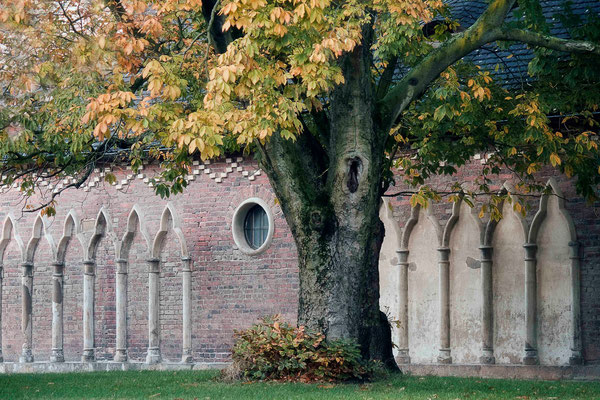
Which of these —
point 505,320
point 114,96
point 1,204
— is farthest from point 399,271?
point 1,204

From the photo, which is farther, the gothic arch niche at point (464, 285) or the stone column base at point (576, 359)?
the gothic arch niche at point (464, 285)

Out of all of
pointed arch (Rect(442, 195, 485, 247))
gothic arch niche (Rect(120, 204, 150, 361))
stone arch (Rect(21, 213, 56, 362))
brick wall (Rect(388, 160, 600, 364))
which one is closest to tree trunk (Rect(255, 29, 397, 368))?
brick wall (Rect(388, 160, 600, 364))

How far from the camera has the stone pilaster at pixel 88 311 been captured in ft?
79.3

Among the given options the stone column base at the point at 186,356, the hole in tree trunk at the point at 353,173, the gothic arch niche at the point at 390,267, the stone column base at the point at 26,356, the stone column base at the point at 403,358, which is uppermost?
the hole in tree trunk at the point at 353,173

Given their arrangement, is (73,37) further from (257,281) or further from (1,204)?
(1,204)

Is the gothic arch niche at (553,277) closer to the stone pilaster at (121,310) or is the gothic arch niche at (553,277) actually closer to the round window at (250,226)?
the round window at (250,226)

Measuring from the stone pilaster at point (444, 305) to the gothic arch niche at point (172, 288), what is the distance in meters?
5.53

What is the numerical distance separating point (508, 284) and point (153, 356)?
772 cm

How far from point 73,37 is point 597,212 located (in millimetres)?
8700

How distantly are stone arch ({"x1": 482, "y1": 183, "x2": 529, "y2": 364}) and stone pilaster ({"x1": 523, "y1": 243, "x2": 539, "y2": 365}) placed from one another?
135mm

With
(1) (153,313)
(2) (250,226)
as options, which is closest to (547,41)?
(2) (250,226)

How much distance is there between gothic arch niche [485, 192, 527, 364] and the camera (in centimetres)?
1900

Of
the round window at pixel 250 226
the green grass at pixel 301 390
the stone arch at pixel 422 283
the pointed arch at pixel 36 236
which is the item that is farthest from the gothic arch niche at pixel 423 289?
the pointed arch at pixel 36 236

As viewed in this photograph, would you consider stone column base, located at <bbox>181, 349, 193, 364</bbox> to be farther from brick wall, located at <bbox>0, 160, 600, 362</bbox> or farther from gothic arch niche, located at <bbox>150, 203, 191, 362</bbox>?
brick wall, located at <bbox>0, 160, 600, 362</bbox>
